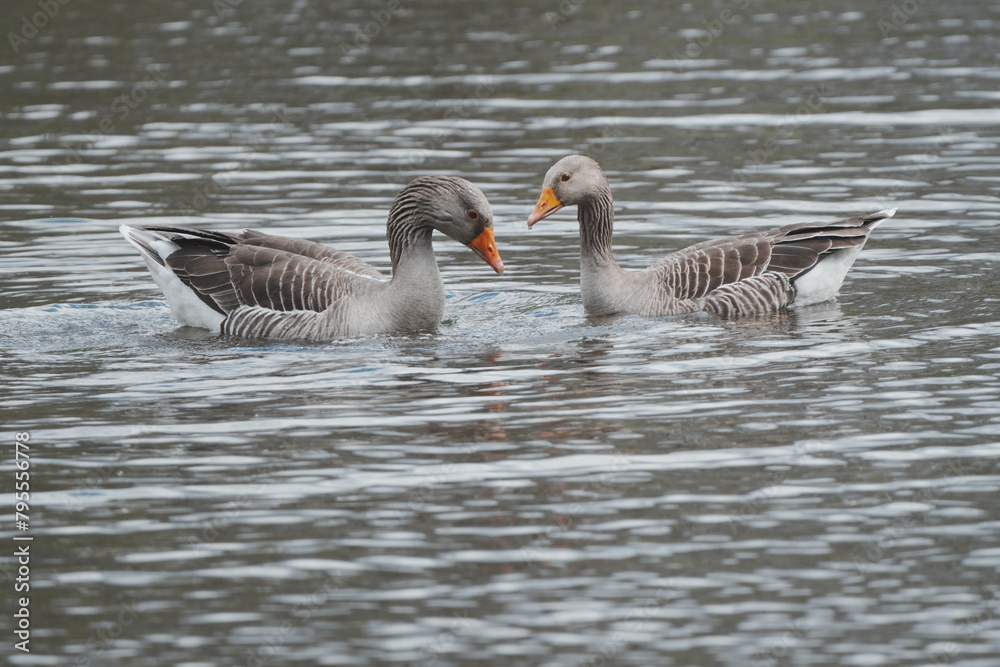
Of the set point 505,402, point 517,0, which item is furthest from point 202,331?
point 517,0

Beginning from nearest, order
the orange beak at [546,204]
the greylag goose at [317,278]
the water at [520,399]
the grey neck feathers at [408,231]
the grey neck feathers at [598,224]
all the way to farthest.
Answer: the water at [520,399]
the greylag goose at [317,278]
the grey neck feathers at [408,231]
the orange beak at [546,204]
the grey neck feathers at [598,224]

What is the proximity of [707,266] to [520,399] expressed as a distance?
4.13 meters

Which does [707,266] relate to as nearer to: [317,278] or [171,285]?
[317,278]

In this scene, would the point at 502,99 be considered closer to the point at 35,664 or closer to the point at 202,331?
the point at 202,331

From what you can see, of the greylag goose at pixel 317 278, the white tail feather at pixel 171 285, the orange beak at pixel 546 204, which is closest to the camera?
the greylag goose at pixel 317 278

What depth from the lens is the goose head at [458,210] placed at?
14547 millimetres

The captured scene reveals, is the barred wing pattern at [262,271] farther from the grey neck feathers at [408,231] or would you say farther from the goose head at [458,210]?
the goose head at [458,210]

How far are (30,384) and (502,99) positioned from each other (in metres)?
14.4

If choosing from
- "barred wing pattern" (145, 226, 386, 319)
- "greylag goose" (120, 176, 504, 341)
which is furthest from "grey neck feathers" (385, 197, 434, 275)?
"barred wing pattern" (145, 226, 386, 319)

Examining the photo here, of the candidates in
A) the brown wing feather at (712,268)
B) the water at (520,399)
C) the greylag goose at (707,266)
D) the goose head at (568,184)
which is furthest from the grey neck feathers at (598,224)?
the water at (520,399)

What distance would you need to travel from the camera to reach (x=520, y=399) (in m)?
12.0

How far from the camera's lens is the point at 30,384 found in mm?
12719

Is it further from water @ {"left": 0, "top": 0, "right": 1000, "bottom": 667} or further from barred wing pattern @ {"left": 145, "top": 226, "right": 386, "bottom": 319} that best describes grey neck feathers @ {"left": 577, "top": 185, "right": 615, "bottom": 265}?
barred wing pattern @ {"left": 145, "top": 226, "right": 386, "bottom": 319}

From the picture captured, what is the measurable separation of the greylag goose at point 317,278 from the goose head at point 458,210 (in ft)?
0.03
